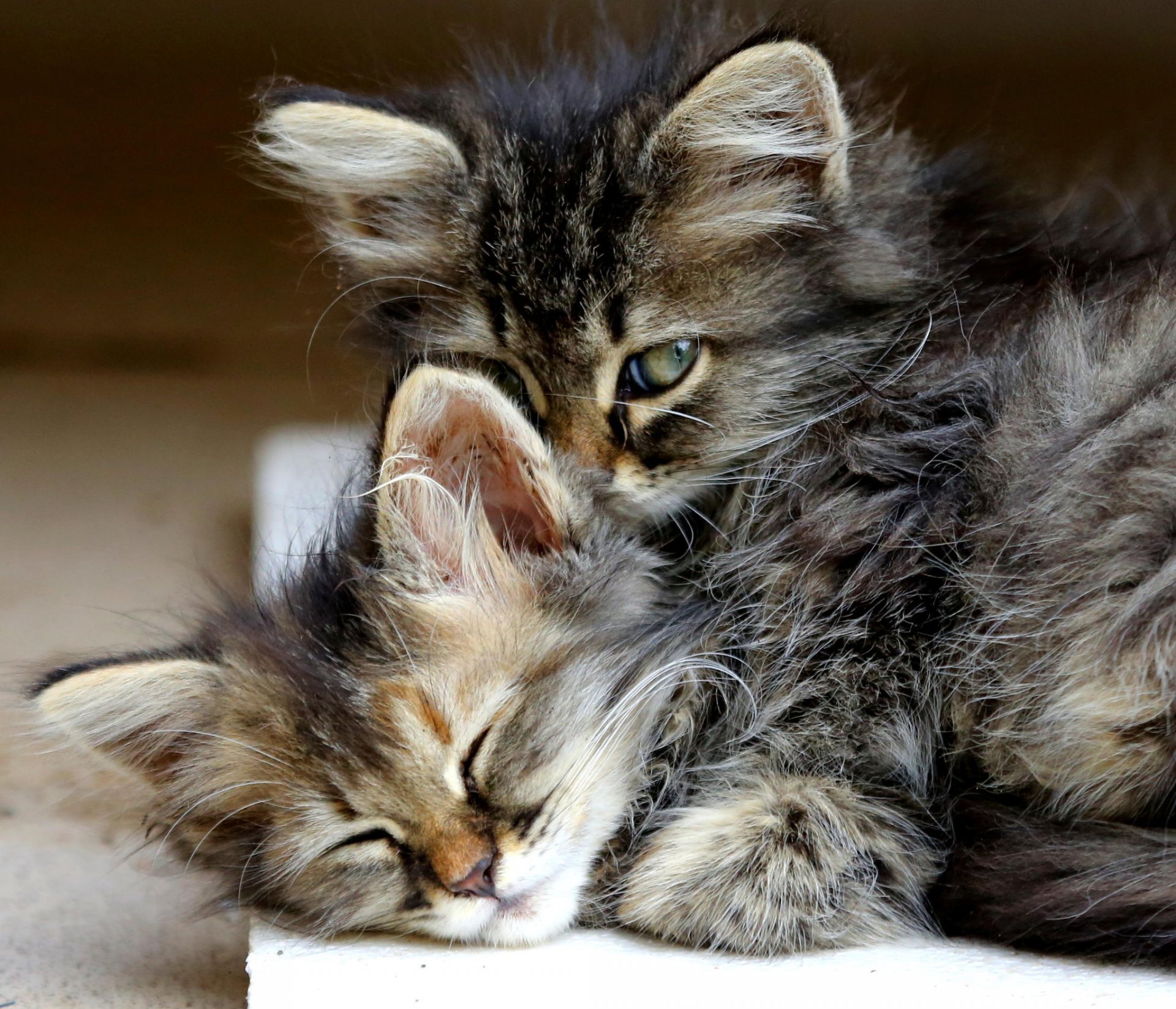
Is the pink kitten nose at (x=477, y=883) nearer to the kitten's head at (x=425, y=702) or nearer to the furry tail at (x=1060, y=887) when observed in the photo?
the kitten's head at (x=425, y=702)

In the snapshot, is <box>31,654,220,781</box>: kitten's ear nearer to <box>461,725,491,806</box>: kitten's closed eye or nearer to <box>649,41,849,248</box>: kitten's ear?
<box>461,725,491,806</box>: kitten's closed eye

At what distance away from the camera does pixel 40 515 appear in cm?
323

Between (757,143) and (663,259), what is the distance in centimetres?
23

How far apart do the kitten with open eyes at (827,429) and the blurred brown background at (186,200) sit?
858mm

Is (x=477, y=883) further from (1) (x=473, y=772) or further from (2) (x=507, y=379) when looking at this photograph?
(2) (x=507, y=379)

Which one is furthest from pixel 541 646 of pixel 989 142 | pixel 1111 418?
pixel 989 142

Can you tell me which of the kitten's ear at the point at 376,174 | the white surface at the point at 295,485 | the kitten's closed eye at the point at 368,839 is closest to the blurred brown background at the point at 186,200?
the white surface at the point at 295,485

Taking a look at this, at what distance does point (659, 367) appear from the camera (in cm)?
181

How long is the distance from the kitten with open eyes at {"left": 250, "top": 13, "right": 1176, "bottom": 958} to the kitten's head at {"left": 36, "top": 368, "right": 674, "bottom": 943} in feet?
0.42

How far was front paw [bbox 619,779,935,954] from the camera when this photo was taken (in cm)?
144

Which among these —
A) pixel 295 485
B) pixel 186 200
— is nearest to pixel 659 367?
pixel 295 485

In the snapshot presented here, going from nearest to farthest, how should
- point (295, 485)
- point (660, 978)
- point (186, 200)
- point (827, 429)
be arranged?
point (660, 978) → point (827, 429) → point (295, 485) → point (186, 200)

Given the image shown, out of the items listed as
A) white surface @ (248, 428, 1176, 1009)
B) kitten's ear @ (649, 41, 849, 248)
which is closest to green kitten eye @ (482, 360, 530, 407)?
kitten's ear @ (649, 41, 849, 248)

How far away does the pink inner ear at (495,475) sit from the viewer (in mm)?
1549
